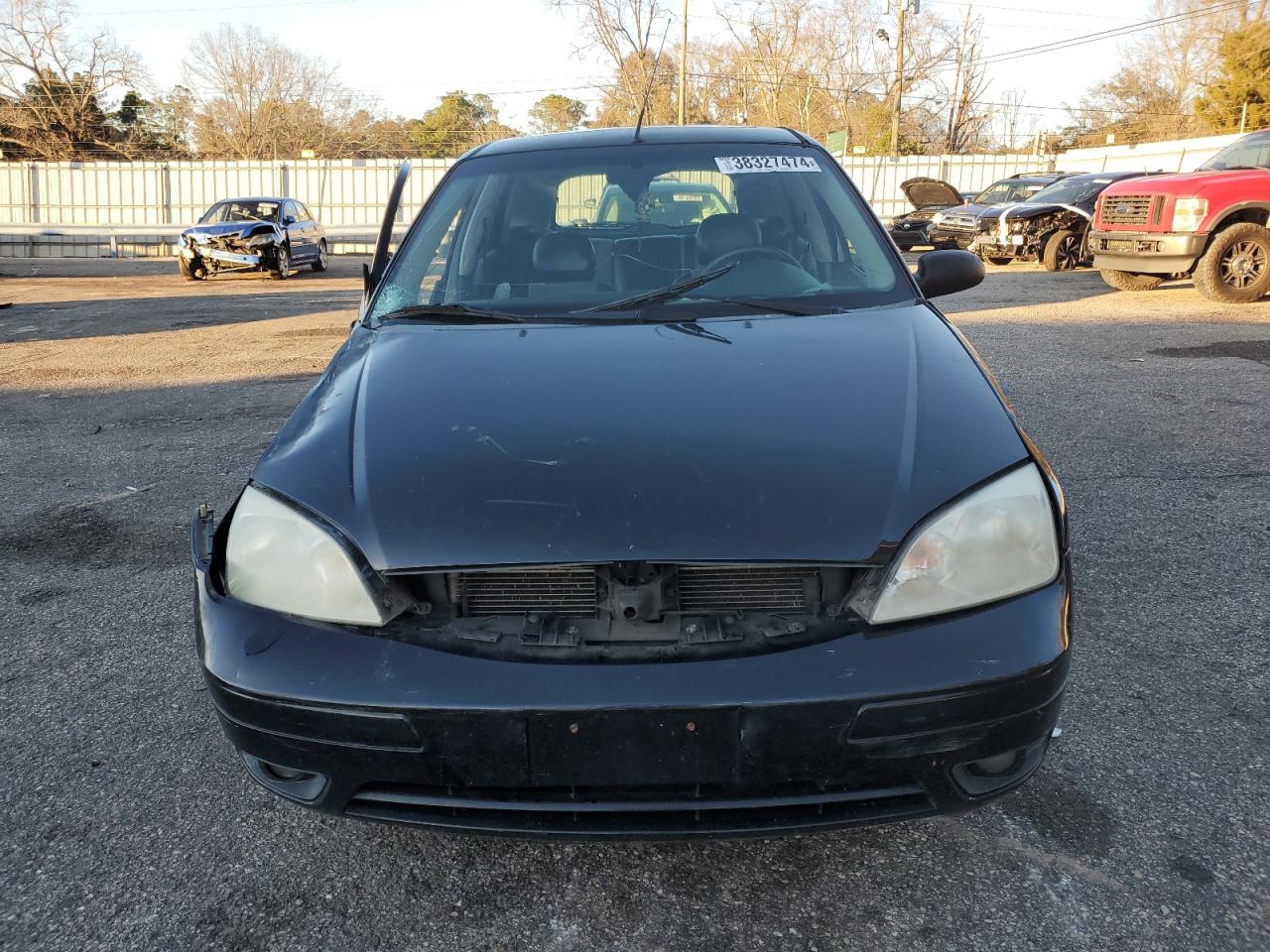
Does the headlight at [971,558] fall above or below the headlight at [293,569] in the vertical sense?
above

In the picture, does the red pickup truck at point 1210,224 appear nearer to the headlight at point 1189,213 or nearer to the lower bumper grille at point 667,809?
the headlight at point 1189,213

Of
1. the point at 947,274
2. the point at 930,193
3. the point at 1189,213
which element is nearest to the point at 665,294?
the point at 947,274

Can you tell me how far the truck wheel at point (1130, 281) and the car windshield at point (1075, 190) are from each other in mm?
3443

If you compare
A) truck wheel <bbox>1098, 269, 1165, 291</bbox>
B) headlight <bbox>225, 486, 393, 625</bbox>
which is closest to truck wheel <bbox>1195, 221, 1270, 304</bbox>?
truck wheel <bbox>1098, 269, 1165, 291</bbox>

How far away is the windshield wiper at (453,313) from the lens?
8.91 feet

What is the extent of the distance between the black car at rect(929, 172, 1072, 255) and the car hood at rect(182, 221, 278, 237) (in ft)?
39.5

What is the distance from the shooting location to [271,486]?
2.01 m

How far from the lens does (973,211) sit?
17375 millimetres

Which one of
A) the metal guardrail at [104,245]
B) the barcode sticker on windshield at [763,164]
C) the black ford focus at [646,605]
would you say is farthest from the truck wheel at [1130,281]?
the metal guardrail at [104,245]

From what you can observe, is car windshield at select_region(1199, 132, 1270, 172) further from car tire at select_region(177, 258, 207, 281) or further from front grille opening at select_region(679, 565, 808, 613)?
car tire at select_region(177, 258, 207, 281)

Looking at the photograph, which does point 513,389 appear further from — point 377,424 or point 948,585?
point 948,585

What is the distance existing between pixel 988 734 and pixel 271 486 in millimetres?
1432

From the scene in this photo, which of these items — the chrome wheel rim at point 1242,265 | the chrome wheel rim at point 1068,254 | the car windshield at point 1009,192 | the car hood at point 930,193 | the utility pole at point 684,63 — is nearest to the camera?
the chrome wheel rim at point 1242,265

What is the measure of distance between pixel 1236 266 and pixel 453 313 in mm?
10583
